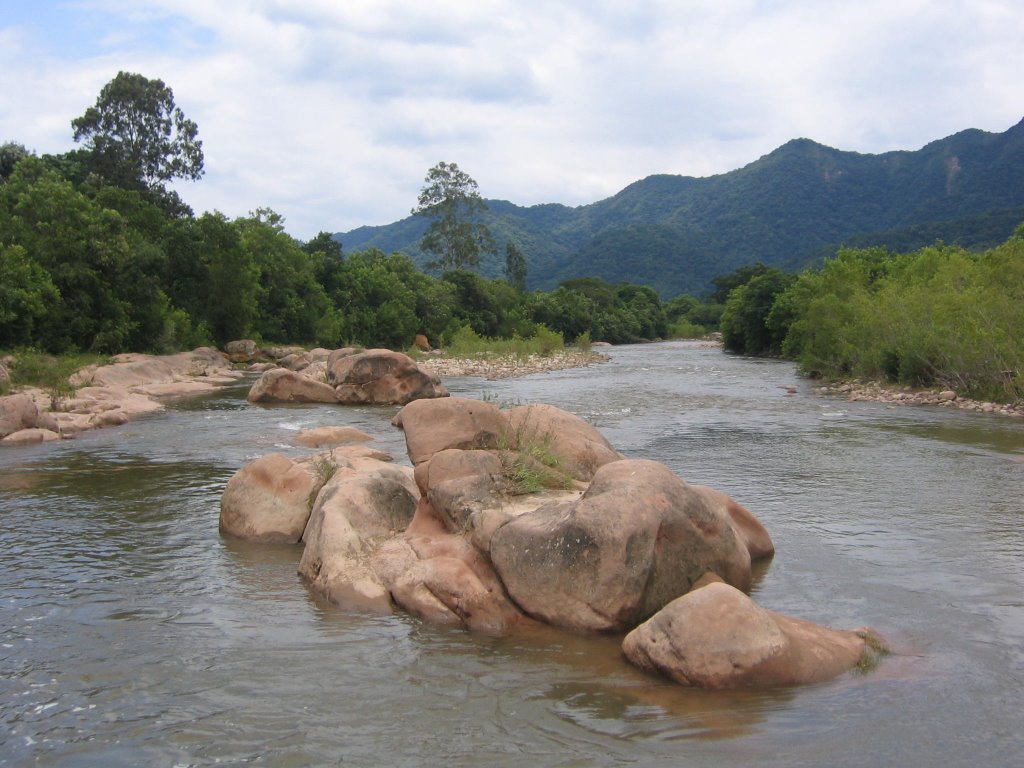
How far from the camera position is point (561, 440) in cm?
1159

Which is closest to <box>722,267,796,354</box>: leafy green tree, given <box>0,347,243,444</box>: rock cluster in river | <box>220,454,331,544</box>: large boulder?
<box>0,347,243,444</box>: rock cluster in river

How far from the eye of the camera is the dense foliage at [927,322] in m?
26.2

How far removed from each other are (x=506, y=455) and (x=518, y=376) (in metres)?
32.2

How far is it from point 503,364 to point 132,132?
3571cm

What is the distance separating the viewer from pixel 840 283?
4175 centimetres

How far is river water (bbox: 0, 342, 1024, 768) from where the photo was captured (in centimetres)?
576

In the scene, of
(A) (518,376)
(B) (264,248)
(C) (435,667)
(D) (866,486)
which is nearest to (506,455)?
(C) (435,667)

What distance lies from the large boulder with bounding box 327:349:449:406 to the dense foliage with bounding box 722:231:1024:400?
56.0 feet

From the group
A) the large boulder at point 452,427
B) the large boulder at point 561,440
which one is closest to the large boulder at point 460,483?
the large boulder at point 561,440

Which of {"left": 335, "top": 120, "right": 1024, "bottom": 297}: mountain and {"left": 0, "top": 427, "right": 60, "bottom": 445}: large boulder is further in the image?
{"left": 335, "top": 120, "right": 1024, "bottom": 297}: mountain

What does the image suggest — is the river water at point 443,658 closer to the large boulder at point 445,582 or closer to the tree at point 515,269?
the large boulder at point 445,582

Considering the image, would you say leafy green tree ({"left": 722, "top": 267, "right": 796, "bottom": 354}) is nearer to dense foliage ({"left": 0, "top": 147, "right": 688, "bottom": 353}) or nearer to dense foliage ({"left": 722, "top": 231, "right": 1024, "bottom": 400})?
dense foliage ({"left": 722, "top": 231, "right": 1024, "bottom": 400})

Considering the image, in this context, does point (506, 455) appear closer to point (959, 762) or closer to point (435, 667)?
point (435, 667)

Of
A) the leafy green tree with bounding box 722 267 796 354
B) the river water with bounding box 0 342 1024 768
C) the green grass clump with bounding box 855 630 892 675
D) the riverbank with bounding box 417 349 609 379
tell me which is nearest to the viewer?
the river water with bounding box 0 342 1024 768
